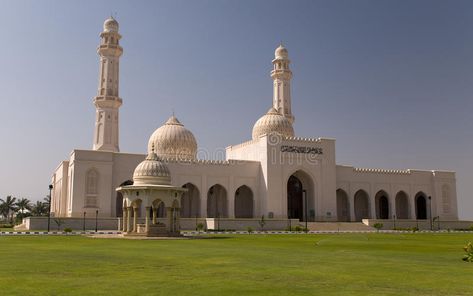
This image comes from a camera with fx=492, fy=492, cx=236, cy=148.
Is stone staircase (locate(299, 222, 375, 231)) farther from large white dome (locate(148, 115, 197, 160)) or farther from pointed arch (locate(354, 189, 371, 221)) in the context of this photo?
large white dome (locate(148, 115, 197, 160))

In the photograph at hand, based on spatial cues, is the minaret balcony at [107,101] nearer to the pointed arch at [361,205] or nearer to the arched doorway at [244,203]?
the arched doorway at [244,203]

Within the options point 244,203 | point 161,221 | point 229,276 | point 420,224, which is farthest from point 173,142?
point 229,276

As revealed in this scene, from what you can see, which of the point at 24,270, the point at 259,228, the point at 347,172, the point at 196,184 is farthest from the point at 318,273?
the point at 347,172

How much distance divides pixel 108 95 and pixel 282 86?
690 inches

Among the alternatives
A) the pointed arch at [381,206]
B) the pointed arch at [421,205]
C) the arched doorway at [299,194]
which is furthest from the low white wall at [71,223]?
the pointed arch at [421,205]

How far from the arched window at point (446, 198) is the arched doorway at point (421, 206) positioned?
6.36 feet

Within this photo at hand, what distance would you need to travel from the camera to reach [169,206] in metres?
25.6

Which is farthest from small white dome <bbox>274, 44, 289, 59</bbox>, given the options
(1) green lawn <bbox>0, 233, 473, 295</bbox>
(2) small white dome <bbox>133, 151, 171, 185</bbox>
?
(1) green lawn <bbox>0, 233, 473, 295</bbox>

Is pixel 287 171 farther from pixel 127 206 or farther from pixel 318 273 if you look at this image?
pixel 318 273

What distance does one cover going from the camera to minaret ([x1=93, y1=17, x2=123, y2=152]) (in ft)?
135

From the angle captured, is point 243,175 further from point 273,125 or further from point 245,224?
point 245,224

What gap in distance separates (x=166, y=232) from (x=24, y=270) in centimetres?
1600

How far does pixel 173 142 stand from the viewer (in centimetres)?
4331

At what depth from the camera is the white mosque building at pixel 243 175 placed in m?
38.5
